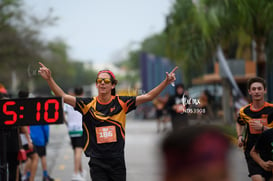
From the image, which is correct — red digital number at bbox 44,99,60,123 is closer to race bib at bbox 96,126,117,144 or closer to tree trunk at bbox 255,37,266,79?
race bib at bbox 96,126,117,144

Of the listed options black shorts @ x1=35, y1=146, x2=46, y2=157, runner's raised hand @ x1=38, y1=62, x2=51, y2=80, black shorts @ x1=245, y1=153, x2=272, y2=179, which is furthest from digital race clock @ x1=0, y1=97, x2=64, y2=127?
black shorts @ x1=35, y1=146, x2=46, y2=157

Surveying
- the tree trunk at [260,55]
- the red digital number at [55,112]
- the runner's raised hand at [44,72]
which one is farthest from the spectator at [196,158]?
the tree trunk at [260,55]

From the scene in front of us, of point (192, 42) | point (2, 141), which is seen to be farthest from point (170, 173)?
point (192, 42)

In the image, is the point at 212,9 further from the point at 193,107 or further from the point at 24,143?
the point at 193,107

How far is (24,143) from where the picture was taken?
8891 millimetres

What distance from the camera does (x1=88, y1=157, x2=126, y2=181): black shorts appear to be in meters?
5.25

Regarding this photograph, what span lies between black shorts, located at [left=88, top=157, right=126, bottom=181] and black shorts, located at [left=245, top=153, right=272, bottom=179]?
4.26 ft

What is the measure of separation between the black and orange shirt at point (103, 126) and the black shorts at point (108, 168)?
0.05m

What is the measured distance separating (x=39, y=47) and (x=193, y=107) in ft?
90.3

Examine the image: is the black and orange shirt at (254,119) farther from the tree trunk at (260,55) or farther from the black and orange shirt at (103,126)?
the tree trunk at (260,55)

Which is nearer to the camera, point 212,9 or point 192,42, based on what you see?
point 212,9

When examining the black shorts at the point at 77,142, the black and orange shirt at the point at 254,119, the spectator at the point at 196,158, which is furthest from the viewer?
the black shorts at the point at 77,142

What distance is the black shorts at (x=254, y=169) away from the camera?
559 cm

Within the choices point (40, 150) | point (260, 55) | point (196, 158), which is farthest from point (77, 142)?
point (196, 158)
